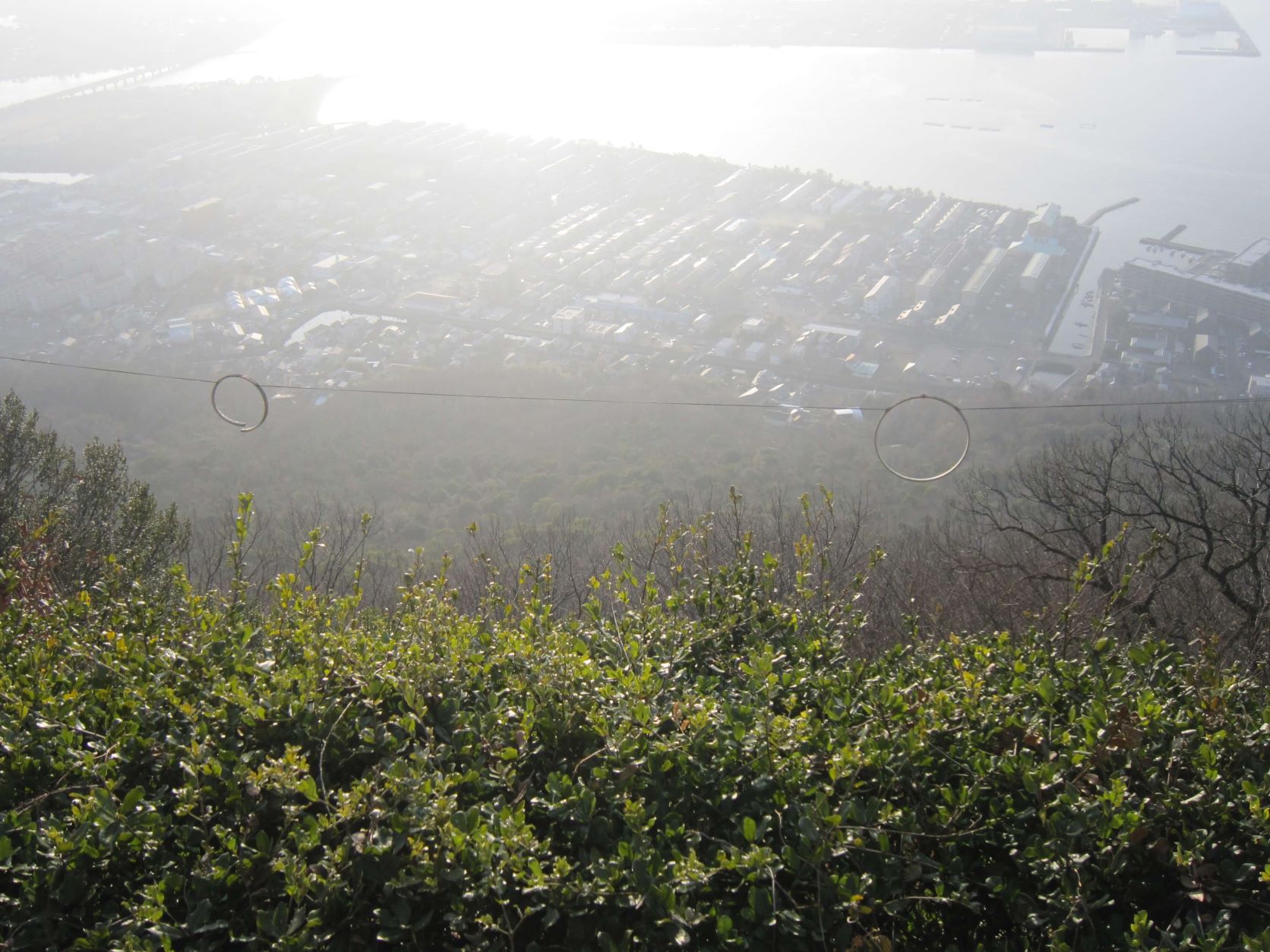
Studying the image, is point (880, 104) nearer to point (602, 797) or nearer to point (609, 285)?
point (609, 285)

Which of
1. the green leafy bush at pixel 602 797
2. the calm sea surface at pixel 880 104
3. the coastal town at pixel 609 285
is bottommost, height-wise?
the green leafy bush at pixel 602 797

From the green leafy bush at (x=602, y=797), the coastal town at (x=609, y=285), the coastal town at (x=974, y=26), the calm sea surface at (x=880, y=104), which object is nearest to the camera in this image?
the green leafy bush at (x=602, y=797)

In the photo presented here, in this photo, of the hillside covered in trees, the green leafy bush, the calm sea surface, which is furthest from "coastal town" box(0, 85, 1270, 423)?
the green leafy bush

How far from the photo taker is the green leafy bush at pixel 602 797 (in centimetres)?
204

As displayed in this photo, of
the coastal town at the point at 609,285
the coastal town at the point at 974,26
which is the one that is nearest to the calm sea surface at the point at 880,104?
the coastal town at the point at 974,26

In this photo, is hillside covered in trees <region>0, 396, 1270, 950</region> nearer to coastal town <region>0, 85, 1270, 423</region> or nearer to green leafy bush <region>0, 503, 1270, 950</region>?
green leafy bush <region>0, 503, 1270, 950</region>

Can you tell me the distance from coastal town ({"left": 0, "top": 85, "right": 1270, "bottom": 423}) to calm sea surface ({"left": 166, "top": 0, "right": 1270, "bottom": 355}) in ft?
8.95

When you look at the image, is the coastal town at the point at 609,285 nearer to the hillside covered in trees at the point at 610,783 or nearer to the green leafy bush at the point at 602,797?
the hillside covered in trees at the point at 610,783

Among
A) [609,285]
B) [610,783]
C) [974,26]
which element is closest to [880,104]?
[974,26]

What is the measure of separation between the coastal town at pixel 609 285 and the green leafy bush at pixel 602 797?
36.8ft

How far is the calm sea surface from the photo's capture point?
24.3 meters

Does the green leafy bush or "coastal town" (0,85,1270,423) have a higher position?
"coastal town" (0,85,1270,423)

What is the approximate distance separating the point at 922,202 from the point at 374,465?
15.9 meters

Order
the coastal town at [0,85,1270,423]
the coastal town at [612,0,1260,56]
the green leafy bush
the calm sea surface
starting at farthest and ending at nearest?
the coastal town at [612,0,1260,56] < the calm sea surface < the coastal town at [0,85,1270,423] < the green leafy bush
